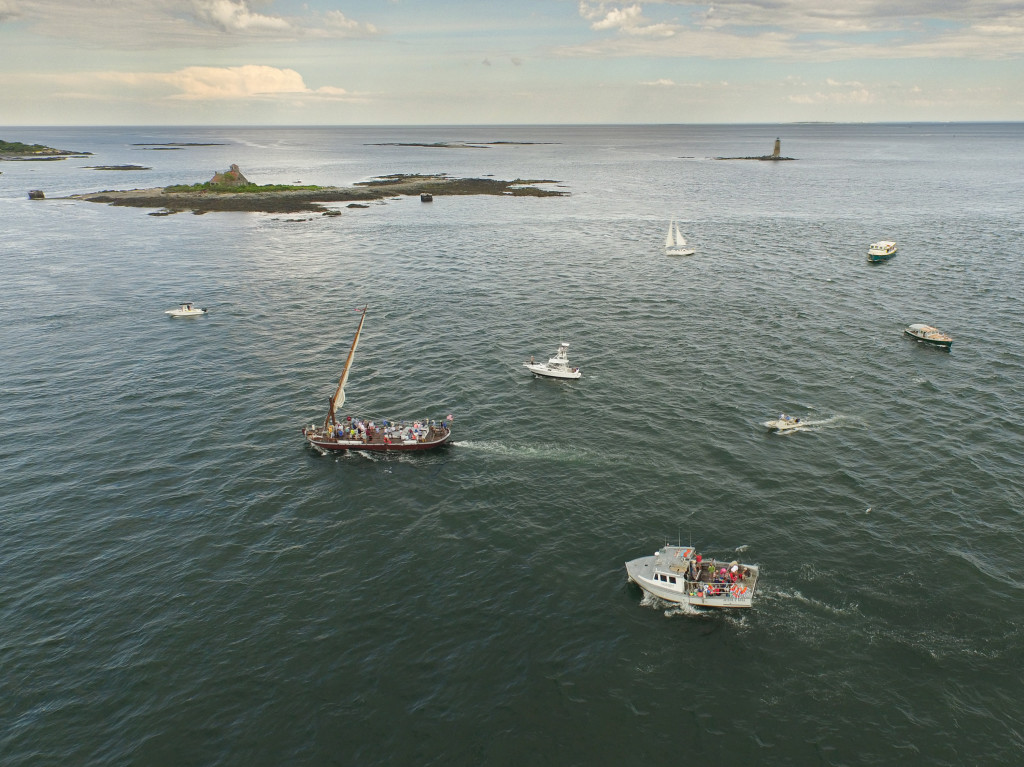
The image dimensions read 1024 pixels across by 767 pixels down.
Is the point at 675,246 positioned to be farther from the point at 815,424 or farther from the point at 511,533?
the point at 511,533

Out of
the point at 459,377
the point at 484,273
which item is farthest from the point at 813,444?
the point at 484,273

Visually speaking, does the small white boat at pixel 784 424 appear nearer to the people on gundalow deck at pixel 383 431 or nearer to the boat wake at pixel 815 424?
the boat wake at pixel 815 424

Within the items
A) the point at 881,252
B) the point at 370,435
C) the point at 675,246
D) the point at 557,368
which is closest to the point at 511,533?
the point at 370,435

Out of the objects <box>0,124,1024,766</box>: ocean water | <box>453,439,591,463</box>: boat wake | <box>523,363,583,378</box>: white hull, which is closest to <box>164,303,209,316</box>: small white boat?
<box>0,124,1024,766</box>: ocean water

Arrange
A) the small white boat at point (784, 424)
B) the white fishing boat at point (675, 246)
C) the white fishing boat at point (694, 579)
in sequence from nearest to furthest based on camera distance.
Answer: the white fishing boat at point (694, 579) → the small white boat at point (784, 424) → the white fishing boat at point (675, 246)

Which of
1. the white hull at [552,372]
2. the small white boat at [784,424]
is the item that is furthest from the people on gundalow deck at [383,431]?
the small white boat at [784,424]

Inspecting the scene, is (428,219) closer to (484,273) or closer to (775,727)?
(484,273)
